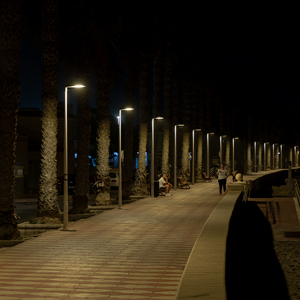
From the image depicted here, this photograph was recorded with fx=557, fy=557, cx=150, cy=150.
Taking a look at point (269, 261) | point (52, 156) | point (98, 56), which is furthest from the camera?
point (98, 56)

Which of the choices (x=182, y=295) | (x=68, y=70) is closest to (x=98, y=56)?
(x=68, y=70)

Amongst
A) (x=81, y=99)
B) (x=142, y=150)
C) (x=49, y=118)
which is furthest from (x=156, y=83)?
(x=49, y=118)

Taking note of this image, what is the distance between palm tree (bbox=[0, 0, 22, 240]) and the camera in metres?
17.2

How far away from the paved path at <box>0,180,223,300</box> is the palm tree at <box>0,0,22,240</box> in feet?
4.91

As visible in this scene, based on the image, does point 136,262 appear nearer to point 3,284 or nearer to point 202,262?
point 202,262

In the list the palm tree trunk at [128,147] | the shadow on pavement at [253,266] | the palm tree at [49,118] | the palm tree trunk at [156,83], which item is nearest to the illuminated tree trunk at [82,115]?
the palm tree at [49,118]

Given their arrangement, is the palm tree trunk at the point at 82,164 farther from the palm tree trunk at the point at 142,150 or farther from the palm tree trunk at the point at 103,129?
the palm tree trunk at the point at 142,150

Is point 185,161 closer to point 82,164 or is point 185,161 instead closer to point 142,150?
point 142,150

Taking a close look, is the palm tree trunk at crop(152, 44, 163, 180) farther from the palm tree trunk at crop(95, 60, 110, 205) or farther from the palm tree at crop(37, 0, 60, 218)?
the palm tree at crop(37, 0, 60, 218)

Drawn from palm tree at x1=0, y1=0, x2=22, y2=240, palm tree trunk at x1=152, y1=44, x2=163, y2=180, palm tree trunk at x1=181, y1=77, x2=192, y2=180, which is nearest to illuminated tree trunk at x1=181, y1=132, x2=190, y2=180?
palm tree trunk at x1=181, y1=77, x2=192, y2=180

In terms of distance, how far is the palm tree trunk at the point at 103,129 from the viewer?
27642mm

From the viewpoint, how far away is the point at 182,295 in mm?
7715

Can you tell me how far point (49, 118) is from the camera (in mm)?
20859

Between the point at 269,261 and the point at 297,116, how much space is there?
5398 inches
